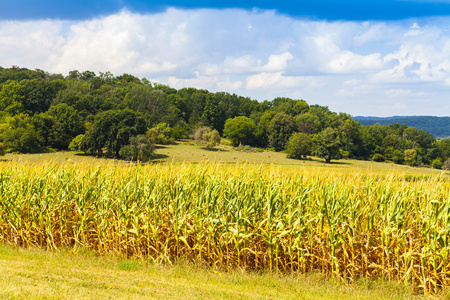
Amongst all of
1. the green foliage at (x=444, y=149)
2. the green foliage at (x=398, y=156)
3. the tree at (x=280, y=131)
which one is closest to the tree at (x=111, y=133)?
the tree at (x=280, y=131)

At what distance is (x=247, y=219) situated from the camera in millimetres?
7598

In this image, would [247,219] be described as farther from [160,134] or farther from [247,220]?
[160,134]

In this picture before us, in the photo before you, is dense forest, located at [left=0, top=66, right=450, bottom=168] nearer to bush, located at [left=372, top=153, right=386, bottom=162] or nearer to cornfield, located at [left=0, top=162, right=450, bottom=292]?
bush, located at [left=372, top=153, right=386, bottom=162]

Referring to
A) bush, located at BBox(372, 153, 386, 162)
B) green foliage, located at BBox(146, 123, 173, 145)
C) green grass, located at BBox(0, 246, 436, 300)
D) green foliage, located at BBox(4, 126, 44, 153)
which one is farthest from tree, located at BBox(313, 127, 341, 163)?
green grass, located at BBox(0, 246, 436, 300)

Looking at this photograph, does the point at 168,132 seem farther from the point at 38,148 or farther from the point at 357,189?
the point at 357,189

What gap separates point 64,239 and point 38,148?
54.7m

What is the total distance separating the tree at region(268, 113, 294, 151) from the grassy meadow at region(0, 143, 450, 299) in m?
77.5

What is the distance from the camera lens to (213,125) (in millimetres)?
100750

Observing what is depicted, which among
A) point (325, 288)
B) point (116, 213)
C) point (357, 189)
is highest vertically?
point (357, 189)

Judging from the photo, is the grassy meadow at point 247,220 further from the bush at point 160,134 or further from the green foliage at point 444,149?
the green foliage at point 444,149

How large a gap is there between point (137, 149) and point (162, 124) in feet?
94.4

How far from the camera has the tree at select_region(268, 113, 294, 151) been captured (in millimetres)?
86375

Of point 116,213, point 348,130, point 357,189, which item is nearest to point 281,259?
point 357,189

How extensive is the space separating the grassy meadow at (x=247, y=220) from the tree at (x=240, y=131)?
78.6 metres
